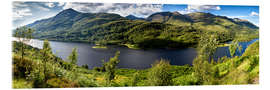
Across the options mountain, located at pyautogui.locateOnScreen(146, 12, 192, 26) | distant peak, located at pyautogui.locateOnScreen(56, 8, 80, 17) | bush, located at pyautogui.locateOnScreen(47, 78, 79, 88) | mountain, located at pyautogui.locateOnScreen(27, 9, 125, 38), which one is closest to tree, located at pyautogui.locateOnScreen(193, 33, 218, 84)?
mountain, located at pyautogui.locateOnScreen(146, 12, 192, 26)

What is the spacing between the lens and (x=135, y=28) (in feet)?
34.6

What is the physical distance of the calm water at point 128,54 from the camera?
895 centimetres

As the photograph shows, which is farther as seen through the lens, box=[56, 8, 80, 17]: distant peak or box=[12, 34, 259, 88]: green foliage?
box=[56, 8, 80, 17]: distant peak

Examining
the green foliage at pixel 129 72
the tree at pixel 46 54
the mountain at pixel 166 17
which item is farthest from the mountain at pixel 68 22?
the mountain at pixel 166 17

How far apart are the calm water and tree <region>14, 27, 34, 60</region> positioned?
103 cm

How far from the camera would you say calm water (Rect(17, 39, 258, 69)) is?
895 centimetres

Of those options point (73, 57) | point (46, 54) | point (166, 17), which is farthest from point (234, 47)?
point (46, 54)

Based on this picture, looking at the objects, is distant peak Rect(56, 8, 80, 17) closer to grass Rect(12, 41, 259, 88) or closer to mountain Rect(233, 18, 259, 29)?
grass Rect(12, 41, 259, 88)

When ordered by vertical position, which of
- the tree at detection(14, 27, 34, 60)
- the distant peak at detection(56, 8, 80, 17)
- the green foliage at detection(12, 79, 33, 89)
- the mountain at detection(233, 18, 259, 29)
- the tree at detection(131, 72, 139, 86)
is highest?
the distant peak at detection(56, 8, 80, 17)

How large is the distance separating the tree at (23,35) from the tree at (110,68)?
3.56m

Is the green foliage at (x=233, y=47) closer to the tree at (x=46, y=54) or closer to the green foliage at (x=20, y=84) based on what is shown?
the tree at (x=46, y=54)

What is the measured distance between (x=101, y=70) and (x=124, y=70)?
110 cm
